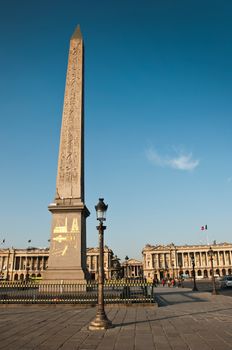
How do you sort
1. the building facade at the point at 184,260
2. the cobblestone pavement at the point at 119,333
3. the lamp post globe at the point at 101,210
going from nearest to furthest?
the cobblestone pavement at the point at 119,333 < the lamp post globe at the point at 101,210 < the building facade at the point at 184,260

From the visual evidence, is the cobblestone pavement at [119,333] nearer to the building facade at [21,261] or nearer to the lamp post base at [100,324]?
the lamp post base at [100,324]

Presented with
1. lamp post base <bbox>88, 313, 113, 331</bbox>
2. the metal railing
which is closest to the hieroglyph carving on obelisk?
the metal railing

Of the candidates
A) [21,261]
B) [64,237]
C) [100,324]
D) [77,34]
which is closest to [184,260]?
[21,261]

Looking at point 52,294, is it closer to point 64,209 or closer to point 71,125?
point 64,209

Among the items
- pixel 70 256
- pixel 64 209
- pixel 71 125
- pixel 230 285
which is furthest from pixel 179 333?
pixel 230 285

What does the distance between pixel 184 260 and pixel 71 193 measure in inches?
4867

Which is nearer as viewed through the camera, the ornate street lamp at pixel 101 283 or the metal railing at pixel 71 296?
the ornate street lamp at pixel 101 283

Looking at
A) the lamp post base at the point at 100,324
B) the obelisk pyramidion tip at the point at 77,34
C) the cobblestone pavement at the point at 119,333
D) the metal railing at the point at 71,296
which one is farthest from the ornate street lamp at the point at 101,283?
the obelisk pyramidion tip at the point at 77,34

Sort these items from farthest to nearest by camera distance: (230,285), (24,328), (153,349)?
(230,285) → (24,328) → (153,349)

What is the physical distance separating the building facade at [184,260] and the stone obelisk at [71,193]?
374ft

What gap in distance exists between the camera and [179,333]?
26.9 ft

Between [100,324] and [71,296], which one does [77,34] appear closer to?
[71,296]

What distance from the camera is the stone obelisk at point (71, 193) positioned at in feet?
54.5

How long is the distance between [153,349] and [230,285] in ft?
127
